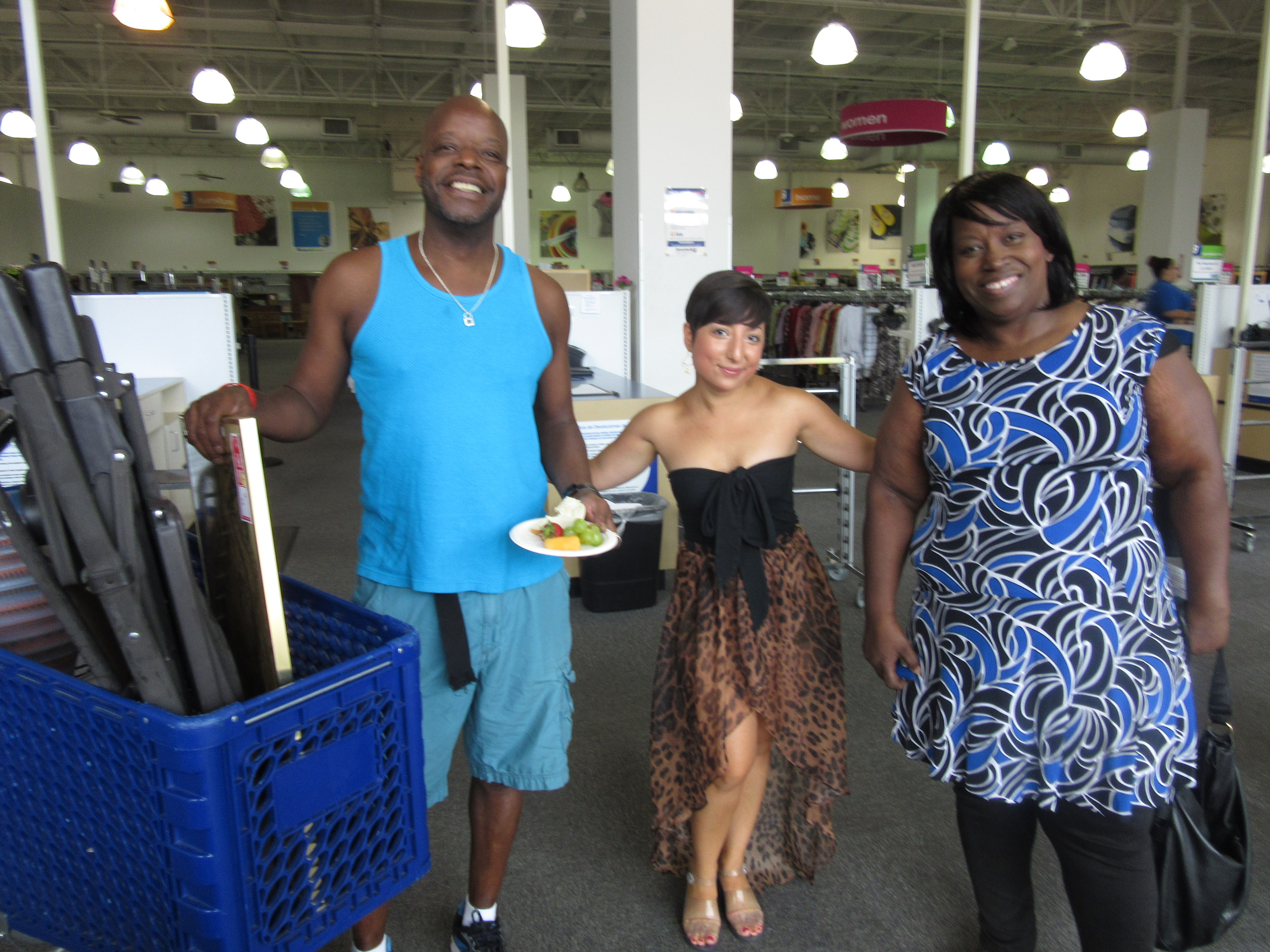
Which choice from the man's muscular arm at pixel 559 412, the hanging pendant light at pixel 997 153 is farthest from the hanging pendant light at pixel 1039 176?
the man's muscular arm at pixel 559 412

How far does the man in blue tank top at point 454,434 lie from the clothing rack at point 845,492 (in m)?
2.23

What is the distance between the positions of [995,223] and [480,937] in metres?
1.59

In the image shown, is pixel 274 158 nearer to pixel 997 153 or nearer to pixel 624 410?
pixel 997 153

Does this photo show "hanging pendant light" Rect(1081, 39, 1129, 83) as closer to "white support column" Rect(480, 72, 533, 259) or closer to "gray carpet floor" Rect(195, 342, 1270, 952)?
"white support column" Rect(480, 72, 533, 259)

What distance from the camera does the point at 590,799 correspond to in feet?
8.43

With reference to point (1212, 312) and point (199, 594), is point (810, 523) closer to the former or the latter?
point (1212, 312)

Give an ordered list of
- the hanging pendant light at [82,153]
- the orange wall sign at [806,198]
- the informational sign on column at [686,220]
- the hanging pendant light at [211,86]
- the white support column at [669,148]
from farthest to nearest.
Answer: the orange wall sign at [806,198] < the hanging pendant light at [82,153] < the hanging pendant light at [211,86] < the informational sign on column at [686,220] < the white support column at [669,148]

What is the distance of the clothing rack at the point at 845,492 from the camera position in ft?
13.3

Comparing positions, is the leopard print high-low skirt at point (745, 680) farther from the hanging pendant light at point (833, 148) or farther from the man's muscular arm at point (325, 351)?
the hanging pendant light at point (833, 148)

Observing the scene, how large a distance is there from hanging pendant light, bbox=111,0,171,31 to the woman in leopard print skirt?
559cm

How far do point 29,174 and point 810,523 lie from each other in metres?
20.3

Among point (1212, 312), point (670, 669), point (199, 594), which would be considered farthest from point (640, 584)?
point (1212, 312)

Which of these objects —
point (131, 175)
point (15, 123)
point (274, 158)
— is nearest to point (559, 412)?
point (15, 123)

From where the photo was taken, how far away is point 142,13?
5777 mm
